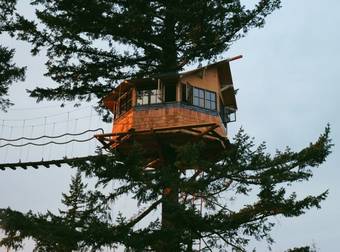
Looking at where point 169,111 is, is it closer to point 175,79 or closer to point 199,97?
point 175,79

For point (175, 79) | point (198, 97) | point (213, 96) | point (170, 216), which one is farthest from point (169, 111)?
point (170, 216)

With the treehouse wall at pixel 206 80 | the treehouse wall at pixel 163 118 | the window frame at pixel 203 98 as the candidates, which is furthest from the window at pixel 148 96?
the window frame at pixel 203 98

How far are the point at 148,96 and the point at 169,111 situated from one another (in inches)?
53.9

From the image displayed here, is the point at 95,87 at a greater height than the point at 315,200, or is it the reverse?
the point at 95,87

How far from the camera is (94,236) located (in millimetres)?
14688

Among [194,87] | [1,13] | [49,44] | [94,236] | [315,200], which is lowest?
[94,236]

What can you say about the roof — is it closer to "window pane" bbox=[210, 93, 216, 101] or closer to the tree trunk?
"window pane" bbox=[210, 93, 216, 101]

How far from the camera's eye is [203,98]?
21250mm

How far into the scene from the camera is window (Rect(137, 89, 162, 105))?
68.0 feet

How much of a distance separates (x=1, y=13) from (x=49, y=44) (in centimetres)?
267

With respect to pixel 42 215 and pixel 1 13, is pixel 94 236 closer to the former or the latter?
pixel 42 215

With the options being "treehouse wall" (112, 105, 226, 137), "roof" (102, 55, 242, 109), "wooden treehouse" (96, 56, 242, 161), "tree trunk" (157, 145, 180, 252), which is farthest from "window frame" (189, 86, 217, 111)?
"tree trunk" (157, 145, 180, 252)

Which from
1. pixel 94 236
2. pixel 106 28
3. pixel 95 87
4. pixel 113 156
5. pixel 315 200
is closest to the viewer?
pixel 94 236

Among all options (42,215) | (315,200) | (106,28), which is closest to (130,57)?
(106,28)
